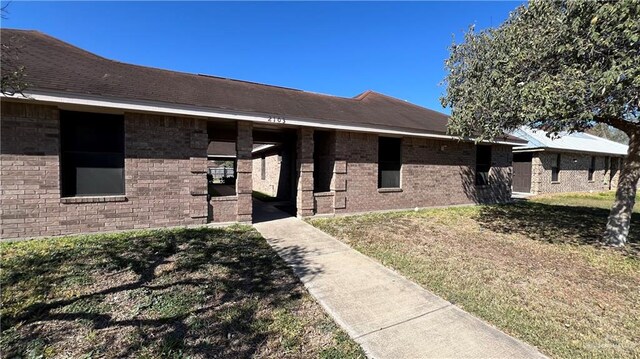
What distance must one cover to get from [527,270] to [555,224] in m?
5.52

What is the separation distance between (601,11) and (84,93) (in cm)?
968

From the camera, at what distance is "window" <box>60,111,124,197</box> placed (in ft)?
19.8

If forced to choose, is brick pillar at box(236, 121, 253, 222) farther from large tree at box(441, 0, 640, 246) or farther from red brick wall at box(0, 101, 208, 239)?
large tree at box(441, 0, 640, 246)

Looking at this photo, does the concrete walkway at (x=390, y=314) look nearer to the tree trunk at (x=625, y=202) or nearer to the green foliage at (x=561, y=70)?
the green foliage at (x=561, y=70)

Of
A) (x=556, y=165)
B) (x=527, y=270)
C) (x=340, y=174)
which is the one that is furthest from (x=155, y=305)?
(x=556, y=165)

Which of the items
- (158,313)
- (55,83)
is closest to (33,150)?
(55,83)

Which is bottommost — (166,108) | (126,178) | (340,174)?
(126,178)

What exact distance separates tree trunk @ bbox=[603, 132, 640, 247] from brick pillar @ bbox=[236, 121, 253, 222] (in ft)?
29.9

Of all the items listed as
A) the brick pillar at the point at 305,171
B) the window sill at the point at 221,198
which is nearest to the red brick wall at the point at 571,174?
the brick pillar at the point at 305,171

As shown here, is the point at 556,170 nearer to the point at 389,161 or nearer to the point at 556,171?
the point at 556,171

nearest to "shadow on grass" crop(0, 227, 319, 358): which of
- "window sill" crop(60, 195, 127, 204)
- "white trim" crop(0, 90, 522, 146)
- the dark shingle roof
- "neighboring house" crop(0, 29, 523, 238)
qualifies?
"window sill" crop(60, 195, 127, 204)

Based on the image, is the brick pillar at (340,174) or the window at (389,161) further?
the window at (389,161)

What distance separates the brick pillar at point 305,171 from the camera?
847 centimetres

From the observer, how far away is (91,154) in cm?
623
